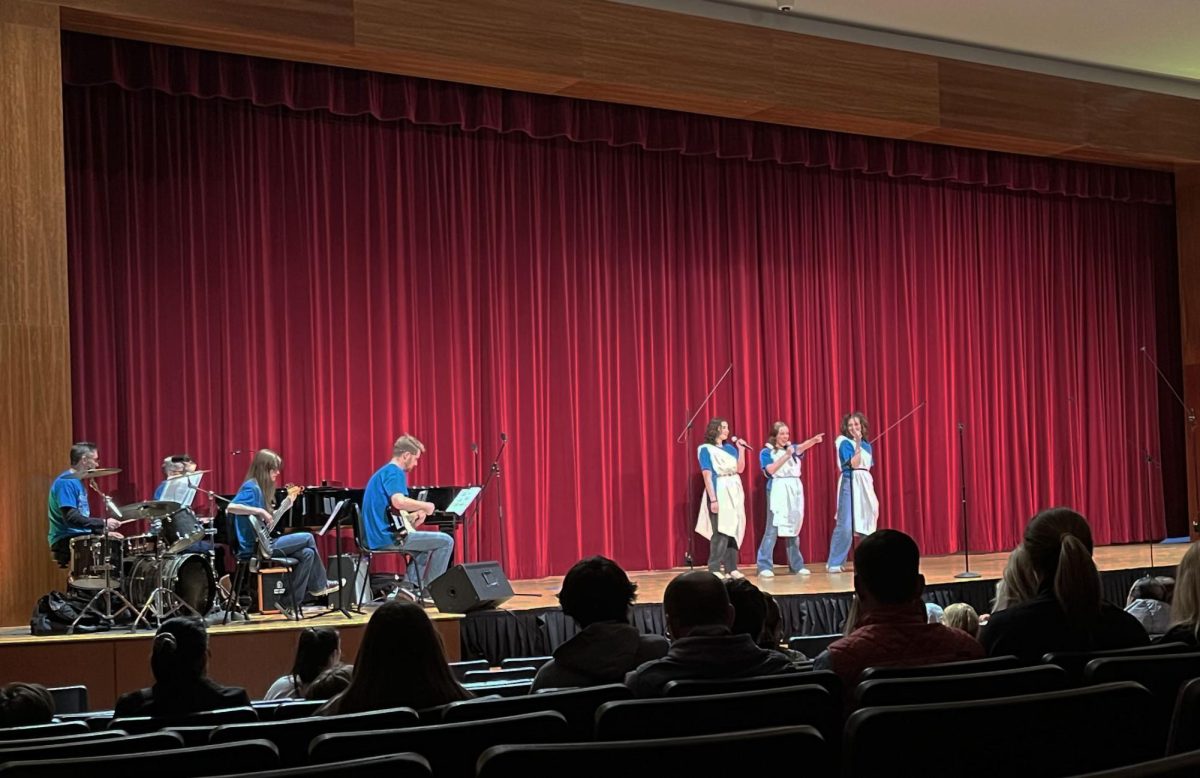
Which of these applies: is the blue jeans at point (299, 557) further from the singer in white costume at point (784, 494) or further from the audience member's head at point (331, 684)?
the audience member's head at point (331, 684)

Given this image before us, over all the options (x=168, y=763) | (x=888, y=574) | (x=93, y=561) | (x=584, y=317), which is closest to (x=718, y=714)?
(x=888, y=574)

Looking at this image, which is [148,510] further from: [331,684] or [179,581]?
[331,684]

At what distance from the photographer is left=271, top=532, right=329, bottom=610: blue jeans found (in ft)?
28.7

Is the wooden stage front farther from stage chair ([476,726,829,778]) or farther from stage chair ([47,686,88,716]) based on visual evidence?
stage chair ([476,726,829,778])

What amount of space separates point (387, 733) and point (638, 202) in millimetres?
10508

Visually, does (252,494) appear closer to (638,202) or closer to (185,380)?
(185,380)

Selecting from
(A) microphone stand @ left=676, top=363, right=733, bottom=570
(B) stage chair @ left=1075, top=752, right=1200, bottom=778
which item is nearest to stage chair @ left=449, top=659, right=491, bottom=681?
(B) stage chair @ left=1075, top=752, right=1200, bottom=778

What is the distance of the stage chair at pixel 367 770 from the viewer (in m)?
1.78

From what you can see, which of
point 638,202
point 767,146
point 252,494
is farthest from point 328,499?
point 767,146

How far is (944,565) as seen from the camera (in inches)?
492

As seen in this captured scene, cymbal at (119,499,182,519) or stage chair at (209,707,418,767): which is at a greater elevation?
cymbal at (119,499,182,519)

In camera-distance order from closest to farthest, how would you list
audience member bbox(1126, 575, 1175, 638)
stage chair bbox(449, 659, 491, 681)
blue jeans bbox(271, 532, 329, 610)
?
1. stage chair bbox(449, 659, 491, 681)
2. audience member bbox(1126, 575, 1175, 638)
3. blue jeans bbox(271, 532, 329, 610)

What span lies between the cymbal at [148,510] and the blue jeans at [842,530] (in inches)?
257

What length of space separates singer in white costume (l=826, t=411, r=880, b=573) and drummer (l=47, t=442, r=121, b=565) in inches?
262
